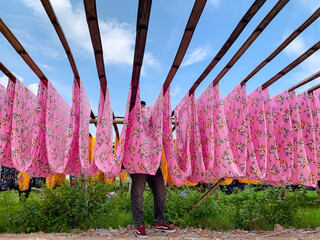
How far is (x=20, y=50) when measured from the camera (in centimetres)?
275

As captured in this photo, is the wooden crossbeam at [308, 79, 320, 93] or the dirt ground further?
the wooden crossbeam at [308, 79, 320, 93]

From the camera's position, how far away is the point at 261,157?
3389 millimetres

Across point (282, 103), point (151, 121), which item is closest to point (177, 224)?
point (151, 121)

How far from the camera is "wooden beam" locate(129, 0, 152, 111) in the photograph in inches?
76.4

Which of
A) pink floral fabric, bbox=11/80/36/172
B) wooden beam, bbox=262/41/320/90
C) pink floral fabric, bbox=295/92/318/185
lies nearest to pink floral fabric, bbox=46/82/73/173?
pink floral fabric, bbox=11/80/36/172

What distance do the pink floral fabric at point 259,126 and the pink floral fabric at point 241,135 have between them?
17 centimetres

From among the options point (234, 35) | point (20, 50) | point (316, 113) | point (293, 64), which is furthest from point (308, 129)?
point (20, 50)

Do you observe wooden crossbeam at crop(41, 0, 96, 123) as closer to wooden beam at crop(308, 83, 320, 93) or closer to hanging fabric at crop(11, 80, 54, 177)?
hanging fabric at crop(11, 80, 54, 177)

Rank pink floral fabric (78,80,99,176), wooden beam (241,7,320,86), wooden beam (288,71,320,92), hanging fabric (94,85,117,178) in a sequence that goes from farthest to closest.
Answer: wooden beam (288,71,320,92), pink floral fabric (78,80,99,176), hanging fabric (94,85,117,178), wooden beam (241,7,320,86)

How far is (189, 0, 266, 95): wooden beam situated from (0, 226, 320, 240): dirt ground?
92.1 inches

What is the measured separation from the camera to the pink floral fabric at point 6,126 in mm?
3234

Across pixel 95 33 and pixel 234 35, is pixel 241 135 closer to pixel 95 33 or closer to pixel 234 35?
pixel 234 35

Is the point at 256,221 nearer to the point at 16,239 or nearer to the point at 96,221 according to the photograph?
the point at 96,221

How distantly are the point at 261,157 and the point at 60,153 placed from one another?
2820 millimetres
